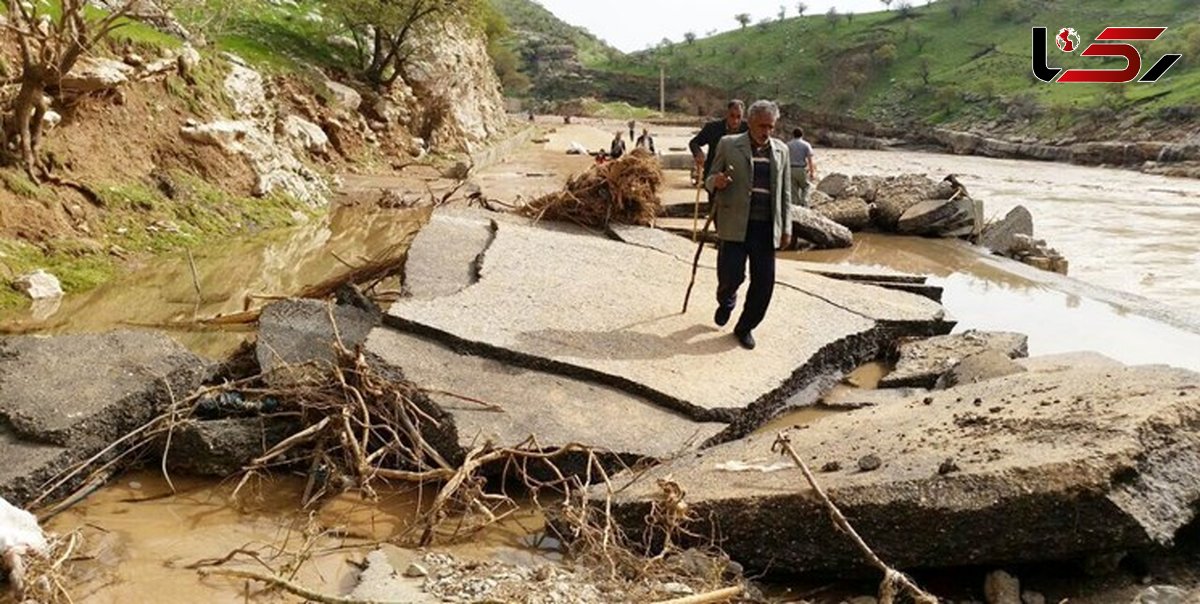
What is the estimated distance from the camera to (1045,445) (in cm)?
347

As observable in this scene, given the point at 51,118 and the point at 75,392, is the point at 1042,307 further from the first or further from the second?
the point at 51,118

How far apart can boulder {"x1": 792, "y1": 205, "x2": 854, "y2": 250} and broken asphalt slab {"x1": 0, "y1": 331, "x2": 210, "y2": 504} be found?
8.36 meters

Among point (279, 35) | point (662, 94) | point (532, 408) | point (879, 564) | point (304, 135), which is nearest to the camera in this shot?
point (879, 564)

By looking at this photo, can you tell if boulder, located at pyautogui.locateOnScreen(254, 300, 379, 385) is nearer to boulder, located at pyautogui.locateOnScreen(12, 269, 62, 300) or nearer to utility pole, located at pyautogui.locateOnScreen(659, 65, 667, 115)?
boulder, located at pyautogui.locateOnScreen(12, 269, 62, 300)

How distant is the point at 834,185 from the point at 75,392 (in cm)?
1363

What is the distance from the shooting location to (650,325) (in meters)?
6.18

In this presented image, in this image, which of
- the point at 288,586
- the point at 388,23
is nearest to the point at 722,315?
the point at 288,586

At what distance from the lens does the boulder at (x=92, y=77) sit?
10547 mm

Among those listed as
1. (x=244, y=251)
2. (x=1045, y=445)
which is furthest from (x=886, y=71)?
(x=1045, y=445)

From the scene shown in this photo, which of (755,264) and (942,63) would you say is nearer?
(755,264)

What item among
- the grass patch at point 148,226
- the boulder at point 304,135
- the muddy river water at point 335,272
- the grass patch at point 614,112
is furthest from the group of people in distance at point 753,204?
the grass patch at point 614,112

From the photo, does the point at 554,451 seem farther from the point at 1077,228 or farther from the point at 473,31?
the point at 473,31

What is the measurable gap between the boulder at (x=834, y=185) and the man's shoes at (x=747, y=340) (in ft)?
33.2

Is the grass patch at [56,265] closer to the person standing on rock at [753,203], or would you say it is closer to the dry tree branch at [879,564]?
the person standing on rock at [753,203]
